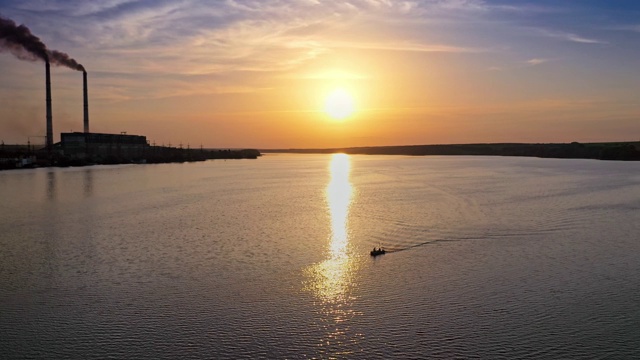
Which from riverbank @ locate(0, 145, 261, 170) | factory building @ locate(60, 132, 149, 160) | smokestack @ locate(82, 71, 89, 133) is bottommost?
riverbank @ locate(0, 145, 261, 170)

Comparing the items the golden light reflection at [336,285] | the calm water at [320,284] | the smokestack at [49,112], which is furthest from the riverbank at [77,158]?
the golden light reflection at [336,285]

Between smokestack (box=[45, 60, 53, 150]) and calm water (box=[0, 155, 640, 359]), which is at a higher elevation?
smokestack (box=[45, 60, 53, 150])

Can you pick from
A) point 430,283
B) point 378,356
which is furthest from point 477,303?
point 378,356

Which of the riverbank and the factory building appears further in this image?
the factory building

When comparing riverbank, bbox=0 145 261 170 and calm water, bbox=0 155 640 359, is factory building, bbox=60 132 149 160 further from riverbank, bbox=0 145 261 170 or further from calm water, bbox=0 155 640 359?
calm water, bbox=0 155 640 359

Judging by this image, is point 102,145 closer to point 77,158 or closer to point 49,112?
point 77,158

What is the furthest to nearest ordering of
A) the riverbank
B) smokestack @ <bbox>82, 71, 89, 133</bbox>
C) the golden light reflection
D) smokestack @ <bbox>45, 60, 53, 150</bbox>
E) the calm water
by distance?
smokestack @ <bbox>82, 71, 89, 133</bbox> → smokestack @ <bbox>45, 60, 53, 150</bbox> → the riverbank → the golden light reflection → the calm water

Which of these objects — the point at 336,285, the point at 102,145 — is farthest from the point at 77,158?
the point at 336,285

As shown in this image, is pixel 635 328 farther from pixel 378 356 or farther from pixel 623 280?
pixel 378 356

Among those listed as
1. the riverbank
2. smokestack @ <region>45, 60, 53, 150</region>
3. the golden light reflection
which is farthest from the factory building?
the golden light reflection
